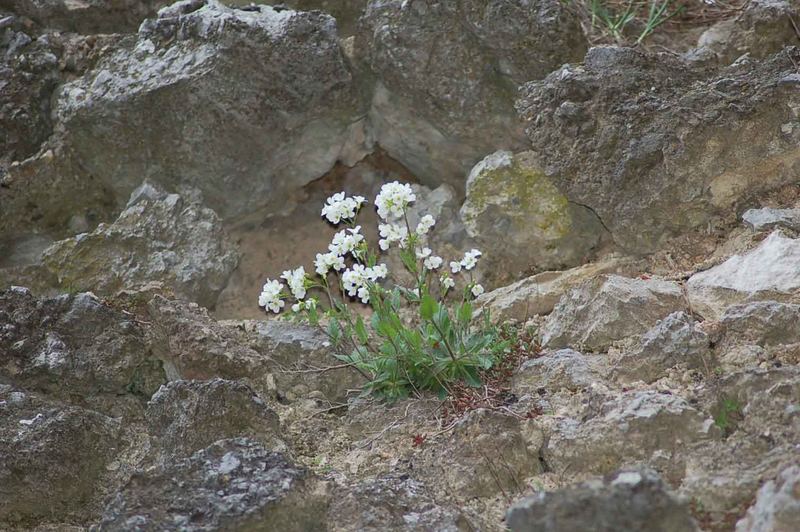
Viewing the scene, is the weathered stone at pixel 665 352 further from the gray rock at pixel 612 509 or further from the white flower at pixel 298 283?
the white flower at pixel 298 283

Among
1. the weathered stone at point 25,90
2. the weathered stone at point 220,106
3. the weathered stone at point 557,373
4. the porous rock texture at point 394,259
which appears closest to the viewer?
the porous rock texture at point 394,259

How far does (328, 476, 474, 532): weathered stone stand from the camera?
3.10m

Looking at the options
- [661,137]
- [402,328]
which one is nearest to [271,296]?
[402,328]

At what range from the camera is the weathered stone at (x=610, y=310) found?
3971 mm

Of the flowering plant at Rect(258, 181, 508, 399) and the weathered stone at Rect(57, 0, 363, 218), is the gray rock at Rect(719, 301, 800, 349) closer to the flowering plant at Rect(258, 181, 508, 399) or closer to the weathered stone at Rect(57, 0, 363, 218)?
the flowering plant at Rect(258, 181, 508, 399)

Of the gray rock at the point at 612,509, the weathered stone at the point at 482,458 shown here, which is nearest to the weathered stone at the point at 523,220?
the weathered stone at the point at 482,458

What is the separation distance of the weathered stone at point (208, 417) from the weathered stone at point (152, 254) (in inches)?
49.3

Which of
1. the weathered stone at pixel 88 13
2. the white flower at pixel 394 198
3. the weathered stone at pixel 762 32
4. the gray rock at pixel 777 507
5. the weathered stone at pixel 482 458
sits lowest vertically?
the weathered stone at pixel 482 458

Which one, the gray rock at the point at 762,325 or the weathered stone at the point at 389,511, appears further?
the gray rock at the point at 762,325

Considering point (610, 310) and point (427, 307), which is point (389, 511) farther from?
point (610, 310)

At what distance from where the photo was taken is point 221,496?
123 inches

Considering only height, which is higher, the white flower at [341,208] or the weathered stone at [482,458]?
the white flower at [341,208]

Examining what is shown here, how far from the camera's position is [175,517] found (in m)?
3.06

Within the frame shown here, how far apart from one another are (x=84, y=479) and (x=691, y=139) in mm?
2866
